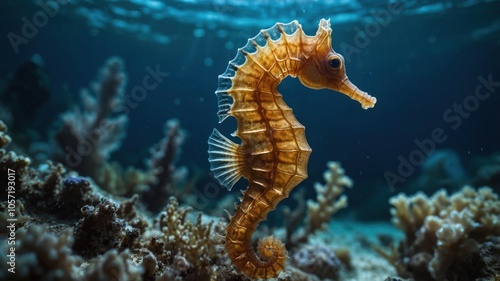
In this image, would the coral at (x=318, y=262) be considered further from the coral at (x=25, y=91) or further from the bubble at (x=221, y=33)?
the bubble at (x=221, y=33)

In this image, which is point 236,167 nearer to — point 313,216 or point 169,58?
point 313,216

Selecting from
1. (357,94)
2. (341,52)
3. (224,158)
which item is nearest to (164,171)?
(224,158)

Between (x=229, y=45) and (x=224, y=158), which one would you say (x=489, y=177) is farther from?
(x=229, y=45)

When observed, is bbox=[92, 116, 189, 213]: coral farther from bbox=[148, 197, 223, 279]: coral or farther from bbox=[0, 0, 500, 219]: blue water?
bbox=[148, 197, 223, 279]: coral

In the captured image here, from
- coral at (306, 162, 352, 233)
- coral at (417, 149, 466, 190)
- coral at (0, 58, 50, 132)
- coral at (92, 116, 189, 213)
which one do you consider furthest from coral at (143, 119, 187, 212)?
coral at (417, 149, 466, 190)

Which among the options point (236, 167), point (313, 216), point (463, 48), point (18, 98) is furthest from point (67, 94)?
point (463, 48)

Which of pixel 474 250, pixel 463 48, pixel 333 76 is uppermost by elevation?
pixel 463 48
